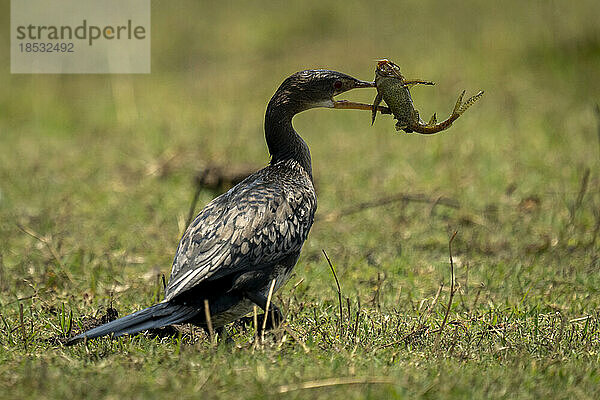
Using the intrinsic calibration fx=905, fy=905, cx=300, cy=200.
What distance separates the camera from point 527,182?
7.04 m

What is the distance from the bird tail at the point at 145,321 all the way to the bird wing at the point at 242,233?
0.27ft

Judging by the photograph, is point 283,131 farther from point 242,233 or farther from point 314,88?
point 242,233

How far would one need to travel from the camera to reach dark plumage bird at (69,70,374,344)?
146 inches

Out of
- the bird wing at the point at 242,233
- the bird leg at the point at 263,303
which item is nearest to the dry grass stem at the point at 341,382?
the bird leg at the point at 263,303

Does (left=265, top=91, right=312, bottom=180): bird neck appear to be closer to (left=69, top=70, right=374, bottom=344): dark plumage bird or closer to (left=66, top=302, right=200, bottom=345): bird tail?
(left=69, top=70, right=374, bottom=344): dark plumage bird

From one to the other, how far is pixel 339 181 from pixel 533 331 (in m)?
3.32

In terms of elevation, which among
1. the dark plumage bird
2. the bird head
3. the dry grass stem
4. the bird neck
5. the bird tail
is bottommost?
the dry grass stem

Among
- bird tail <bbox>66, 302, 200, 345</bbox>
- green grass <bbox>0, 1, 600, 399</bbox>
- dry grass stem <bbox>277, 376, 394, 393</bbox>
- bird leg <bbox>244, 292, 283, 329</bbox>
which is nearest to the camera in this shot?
dry grass stem <bbox>277, 376, 394, 393</bbox>

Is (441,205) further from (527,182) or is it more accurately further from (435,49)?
(435,49)

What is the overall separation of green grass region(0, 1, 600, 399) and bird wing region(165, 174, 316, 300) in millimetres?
312

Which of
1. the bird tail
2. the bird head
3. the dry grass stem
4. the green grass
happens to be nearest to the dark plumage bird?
the bird tail

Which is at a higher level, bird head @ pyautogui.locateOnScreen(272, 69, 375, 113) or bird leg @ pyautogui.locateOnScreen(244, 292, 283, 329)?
bird head @ pyautogui.locateOnScreen(272, 69, 375, 113)

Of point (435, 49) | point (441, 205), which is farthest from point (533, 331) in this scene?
point (435, 49)

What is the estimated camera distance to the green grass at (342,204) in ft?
11.5
